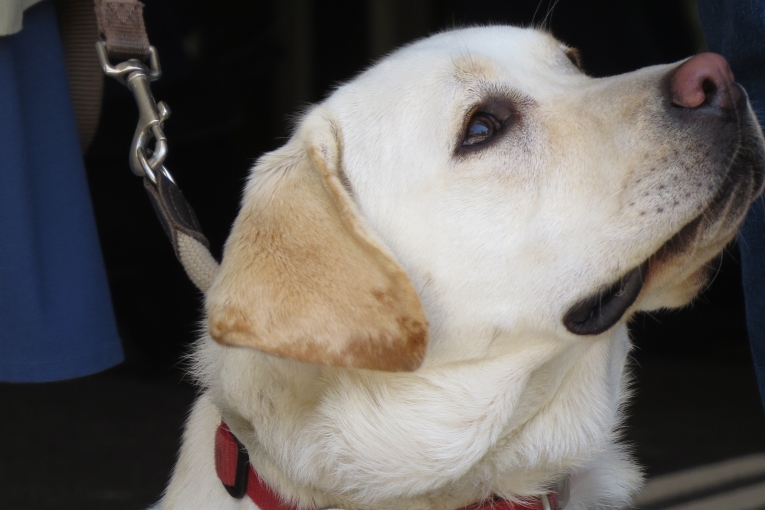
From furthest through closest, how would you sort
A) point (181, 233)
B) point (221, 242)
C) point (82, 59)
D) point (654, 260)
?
point (221, 242) → point (82, 59) → point (181, 233) → point (654, 260)

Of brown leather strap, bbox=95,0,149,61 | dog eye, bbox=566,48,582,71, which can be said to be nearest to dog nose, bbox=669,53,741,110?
dog eye, bbox=566,48,582,71

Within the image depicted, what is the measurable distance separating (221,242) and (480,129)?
3692mm

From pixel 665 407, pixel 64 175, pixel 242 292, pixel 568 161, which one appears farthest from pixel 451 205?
pixel 665 407

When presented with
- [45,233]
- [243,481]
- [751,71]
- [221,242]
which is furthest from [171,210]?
[221,242]

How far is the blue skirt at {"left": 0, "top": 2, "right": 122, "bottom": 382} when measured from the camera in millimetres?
2143

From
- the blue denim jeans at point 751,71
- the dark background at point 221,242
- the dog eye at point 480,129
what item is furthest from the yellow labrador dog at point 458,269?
the dark background at point 221,242

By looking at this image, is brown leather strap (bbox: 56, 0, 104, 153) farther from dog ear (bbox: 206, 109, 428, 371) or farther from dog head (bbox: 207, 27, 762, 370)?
dog ear (bbox: 206, 109, 428, 371)

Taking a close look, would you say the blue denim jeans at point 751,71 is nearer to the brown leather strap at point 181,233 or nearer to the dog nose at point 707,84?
the dog nose at point 707,84

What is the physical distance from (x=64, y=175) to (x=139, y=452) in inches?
95.3

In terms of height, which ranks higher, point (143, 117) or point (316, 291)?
point (143, 117)

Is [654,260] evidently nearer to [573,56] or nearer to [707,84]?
[707,84]

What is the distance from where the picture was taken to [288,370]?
192 centimetres

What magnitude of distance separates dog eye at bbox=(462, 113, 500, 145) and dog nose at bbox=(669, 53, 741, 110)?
1.41 feet

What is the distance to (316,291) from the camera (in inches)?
68.1
